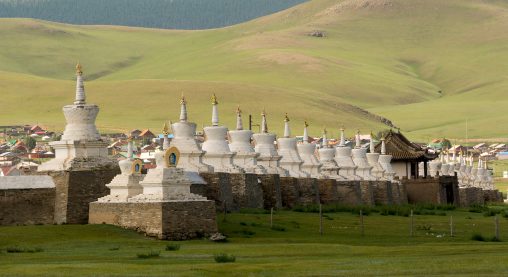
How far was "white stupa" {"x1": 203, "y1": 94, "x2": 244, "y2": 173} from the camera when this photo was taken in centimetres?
7669

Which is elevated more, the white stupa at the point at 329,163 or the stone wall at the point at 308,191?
the white stupa at the point at 329,163

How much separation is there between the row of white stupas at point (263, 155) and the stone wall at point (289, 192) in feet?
2.85

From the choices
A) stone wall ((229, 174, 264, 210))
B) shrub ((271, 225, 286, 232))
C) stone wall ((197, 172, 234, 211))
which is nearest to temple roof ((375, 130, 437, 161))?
stone wall ((229, 174, 264, 210))

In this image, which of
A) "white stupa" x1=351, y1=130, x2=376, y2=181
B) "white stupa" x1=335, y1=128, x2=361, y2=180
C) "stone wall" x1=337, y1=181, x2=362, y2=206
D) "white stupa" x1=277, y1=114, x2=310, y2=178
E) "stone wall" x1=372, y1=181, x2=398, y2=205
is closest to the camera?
"white stupa" x1=277, y1=114, x2=310, y2=178

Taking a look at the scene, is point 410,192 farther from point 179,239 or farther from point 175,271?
point 175,271

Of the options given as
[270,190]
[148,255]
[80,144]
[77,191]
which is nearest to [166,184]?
[77,191]

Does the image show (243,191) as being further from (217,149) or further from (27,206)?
(27,206)

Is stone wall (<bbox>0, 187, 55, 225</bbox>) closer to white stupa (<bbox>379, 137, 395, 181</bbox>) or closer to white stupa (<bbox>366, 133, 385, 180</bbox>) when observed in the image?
white stupa (<bbox>366, 133, 385, 180</bbox>)

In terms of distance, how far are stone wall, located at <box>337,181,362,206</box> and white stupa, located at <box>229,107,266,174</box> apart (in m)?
15.5

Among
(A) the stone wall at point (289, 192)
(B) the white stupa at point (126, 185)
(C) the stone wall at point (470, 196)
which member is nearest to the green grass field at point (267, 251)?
(B) the white stupa at point (126, 185)

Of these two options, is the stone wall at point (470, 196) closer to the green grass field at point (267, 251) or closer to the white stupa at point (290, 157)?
the white stupa at point (290, 157)

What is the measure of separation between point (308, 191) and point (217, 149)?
537 inches

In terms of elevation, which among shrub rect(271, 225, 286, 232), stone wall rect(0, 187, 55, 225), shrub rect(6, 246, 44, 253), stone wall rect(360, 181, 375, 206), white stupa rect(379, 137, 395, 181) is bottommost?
shrub rect(6, 246, 44, 253)

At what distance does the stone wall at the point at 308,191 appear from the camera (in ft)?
289
